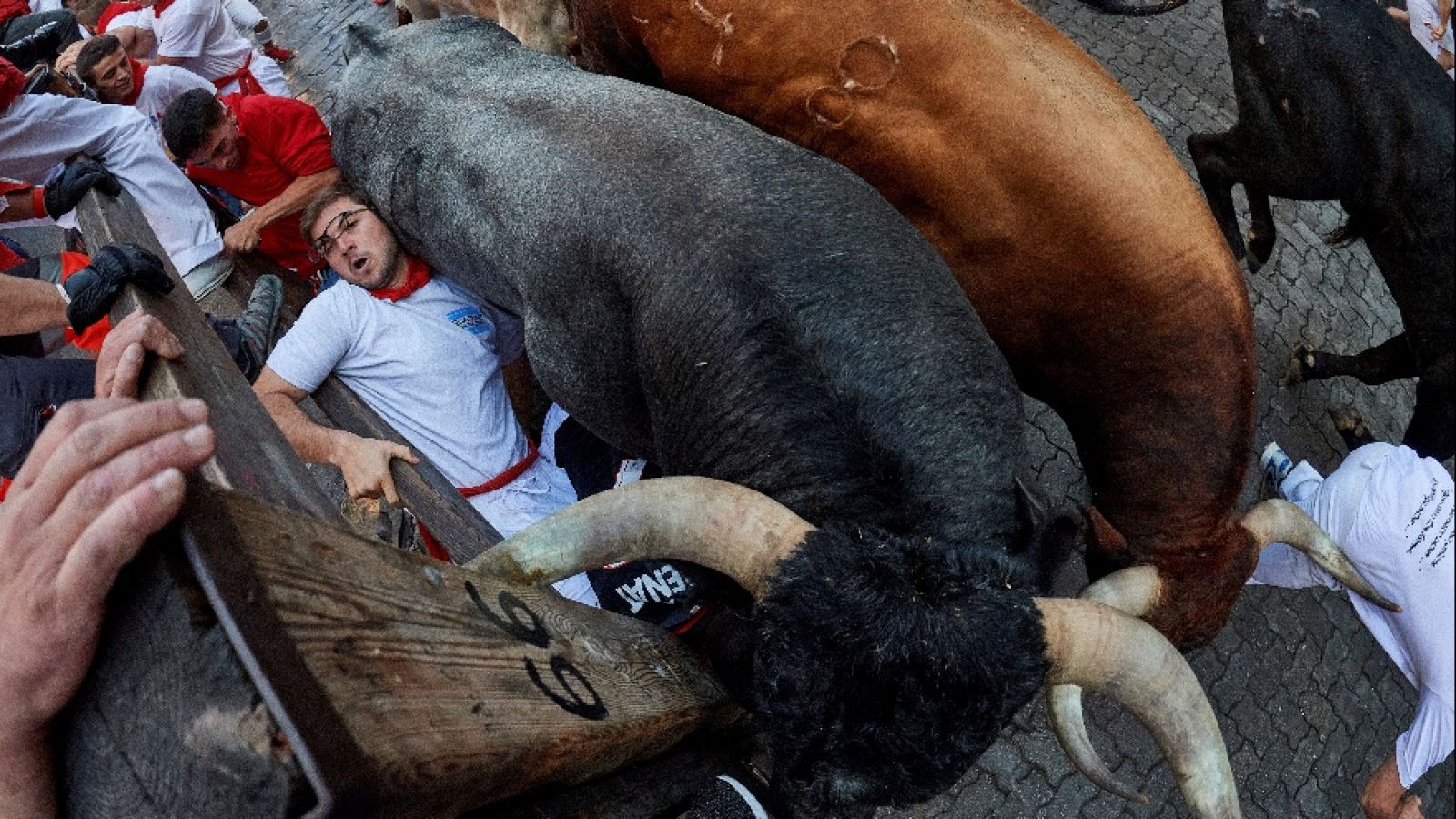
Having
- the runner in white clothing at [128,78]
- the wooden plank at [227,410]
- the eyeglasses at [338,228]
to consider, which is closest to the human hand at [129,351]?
the wooden plank at [227,410]

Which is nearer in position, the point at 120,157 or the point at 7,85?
the point at 7,85

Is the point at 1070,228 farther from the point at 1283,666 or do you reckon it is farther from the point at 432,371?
the point at 1283,666

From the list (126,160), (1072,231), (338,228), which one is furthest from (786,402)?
(126,160)

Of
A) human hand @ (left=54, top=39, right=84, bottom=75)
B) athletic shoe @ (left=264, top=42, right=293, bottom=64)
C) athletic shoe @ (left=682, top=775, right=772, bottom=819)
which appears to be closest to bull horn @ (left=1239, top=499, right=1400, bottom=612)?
athletic shoe @ (left=682, top=775, right=772, bottom=819)

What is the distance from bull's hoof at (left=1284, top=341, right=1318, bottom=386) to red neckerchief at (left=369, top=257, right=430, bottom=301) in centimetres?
468

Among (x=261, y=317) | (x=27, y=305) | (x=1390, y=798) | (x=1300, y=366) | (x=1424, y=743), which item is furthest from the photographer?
(x=1300, y=366)

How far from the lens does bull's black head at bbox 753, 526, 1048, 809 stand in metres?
2.13

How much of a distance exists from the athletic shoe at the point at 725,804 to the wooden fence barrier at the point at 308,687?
477 millimetres

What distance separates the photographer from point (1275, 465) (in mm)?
4820

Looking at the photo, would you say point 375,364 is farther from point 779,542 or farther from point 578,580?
point 779,542

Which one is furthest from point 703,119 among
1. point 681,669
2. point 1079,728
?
point 1079,728

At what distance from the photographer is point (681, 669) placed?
7.80ft

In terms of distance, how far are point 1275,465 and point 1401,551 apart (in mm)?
2496

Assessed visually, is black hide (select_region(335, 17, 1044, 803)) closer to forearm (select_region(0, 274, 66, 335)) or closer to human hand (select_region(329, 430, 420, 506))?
human hand (select_region(329, 430, 420, 506))
